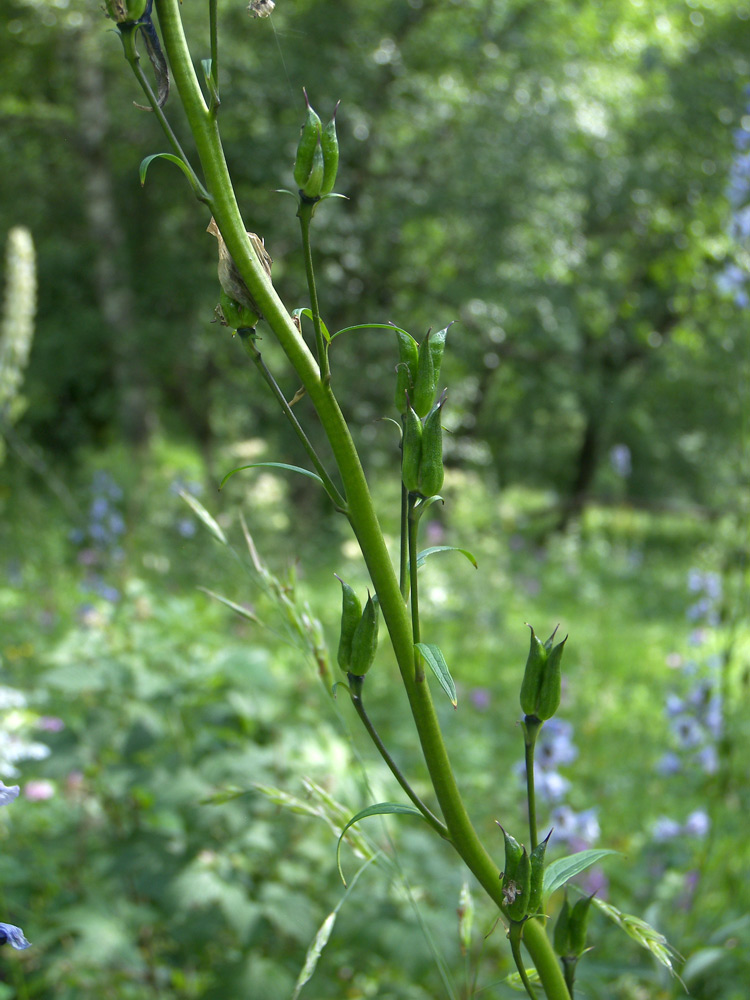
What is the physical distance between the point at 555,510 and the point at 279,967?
8540mm

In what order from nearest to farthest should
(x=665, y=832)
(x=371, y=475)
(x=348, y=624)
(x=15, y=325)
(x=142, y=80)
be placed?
(x=142, y=80), (x=348, y=624), (x=665, y=832), (x=15, y=325), (x=371, y=475)

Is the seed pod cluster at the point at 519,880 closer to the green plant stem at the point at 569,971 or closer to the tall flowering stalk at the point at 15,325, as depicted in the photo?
the green plant stem at the point at 569,971

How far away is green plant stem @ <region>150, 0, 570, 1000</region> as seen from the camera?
1.58ft

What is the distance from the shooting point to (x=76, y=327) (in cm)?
851

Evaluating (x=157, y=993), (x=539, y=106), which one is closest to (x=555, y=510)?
(x=539, y=106)

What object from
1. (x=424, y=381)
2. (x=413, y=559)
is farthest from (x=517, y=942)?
(x=424, y=381)

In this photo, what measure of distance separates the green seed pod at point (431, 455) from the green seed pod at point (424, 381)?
0.04ft

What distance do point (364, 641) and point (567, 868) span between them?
0.25 metres

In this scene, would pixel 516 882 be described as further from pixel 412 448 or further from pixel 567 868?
pixel 412 448

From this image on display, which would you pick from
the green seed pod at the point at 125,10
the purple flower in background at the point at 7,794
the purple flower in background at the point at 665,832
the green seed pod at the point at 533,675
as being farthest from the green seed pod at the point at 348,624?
the purple flower in background at the point at 665,832

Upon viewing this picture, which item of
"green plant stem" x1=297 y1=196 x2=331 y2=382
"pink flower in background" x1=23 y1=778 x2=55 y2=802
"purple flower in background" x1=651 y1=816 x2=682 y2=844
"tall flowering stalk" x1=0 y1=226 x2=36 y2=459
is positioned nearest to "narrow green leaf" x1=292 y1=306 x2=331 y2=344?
"green plant stem" x1=297 y1=196 x2=331 y2=382

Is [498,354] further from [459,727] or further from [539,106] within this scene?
[459,727]

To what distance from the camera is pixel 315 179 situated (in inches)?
19.7

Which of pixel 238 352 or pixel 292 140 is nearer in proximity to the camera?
pixel 292 140
